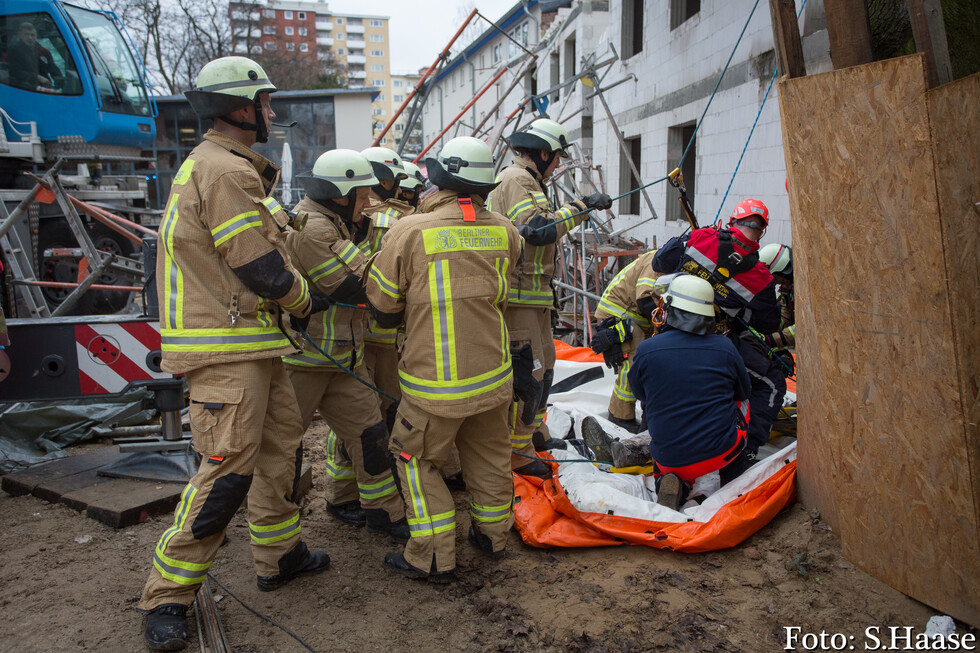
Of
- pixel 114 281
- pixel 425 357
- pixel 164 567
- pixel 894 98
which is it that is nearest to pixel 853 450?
pixel 894 98

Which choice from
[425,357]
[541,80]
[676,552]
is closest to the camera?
[425,357]

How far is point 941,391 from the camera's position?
8.61 feet

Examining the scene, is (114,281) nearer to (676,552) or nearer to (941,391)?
(676,552)

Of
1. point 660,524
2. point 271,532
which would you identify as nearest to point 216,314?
point 271,532

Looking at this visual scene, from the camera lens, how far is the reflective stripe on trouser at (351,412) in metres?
3.51

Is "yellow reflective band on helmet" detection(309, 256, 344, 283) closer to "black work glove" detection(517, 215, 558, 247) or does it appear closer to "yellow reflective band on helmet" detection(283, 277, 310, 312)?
"yellow reflective band on helmet" detection(283, 277, 310, 312)

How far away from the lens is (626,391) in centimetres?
505

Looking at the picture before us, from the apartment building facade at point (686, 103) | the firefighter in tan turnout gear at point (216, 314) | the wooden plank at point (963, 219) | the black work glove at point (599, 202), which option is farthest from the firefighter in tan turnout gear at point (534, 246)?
the apartment building facade at point (686, 103)

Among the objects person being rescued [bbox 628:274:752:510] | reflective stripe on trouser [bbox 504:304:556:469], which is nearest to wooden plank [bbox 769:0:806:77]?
person being rescued [bbox 628:274:752:510]

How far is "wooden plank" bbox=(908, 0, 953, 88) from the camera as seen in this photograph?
273 centimetres

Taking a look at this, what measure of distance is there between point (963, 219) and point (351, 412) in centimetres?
290

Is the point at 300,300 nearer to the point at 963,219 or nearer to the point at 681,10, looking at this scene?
the point at 963,219

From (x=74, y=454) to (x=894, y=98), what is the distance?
220 inches

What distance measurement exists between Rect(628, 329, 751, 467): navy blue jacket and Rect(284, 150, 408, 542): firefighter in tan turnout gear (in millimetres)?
1526
